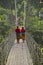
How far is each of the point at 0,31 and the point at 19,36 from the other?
172 inches

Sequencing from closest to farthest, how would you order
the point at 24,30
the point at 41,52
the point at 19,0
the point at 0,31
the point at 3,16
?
the point at 41,52, the point at 0,31, the point at 3,16, the point at 19,0, the point at 24,30

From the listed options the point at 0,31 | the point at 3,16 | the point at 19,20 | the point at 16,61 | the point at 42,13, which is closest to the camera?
the point at 42,13

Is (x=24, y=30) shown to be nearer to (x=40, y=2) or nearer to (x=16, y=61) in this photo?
(x=16, y=61)

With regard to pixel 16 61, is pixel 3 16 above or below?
above

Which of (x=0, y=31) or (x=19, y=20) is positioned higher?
(x=0, y=31)

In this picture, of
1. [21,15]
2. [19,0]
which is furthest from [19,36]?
[19,0]

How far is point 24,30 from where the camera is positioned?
8.38 meters

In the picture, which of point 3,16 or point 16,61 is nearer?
point 3,16

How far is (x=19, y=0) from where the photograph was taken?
7.29m

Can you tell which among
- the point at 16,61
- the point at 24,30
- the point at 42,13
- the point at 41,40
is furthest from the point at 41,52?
the point at 24,30

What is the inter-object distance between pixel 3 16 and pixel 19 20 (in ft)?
16.7

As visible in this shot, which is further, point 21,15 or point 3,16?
point 21,15

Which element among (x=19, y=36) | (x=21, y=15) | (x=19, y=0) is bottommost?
(x=19, y=36)

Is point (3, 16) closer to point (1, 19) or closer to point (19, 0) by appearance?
point (1, 19)
